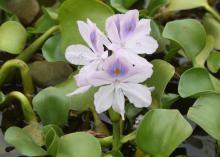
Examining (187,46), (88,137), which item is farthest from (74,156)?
(187,46)

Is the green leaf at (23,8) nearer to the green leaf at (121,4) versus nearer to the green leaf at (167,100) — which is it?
the green leaf at (121,4)

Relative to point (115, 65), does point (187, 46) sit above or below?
below

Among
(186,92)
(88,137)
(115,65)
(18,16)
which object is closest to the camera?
(115,65)

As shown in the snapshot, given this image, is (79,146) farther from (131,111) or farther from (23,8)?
(23,8)

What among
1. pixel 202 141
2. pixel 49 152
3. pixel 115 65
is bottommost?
pixel 202 141

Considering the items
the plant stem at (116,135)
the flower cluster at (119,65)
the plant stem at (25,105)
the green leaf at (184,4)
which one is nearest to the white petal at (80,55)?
the flower cluster at (119,65)

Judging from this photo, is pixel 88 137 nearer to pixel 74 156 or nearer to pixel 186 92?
pixel 74 156
